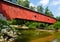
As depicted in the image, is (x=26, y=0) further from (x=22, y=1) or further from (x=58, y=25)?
(x=58, y=25)

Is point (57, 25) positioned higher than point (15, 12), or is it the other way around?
point (15, 12)

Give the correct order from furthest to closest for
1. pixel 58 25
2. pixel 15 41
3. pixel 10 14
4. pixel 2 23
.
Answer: pixel 58 25 → pixel 2 23 → pixel 10 14 → pixel 15 41

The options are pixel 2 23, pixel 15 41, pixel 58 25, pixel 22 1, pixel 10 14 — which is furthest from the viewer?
pixel 22 1

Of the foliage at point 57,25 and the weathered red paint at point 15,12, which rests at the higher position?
the weathered red paint at point 15,12

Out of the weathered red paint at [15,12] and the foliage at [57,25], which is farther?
the foliage at [57,25]

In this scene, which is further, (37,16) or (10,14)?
(37,16)

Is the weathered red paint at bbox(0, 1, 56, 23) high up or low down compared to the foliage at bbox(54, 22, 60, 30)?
up

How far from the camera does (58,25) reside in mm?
32094

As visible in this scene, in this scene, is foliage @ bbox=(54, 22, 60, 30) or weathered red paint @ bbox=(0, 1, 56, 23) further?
foliage @ bbox=(54, 22, 60, 30)

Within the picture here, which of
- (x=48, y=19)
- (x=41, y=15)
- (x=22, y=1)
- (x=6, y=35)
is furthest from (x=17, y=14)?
(x=22, y=1)

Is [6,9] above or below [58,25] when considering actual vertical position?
above

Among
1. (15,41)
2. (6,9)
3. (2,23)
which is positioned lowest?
(15,41)

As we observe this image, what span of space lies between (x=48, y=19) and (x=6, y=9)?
25.4 ft

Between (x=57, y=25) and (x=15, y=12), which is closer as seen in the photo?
(x=15, y=12)
